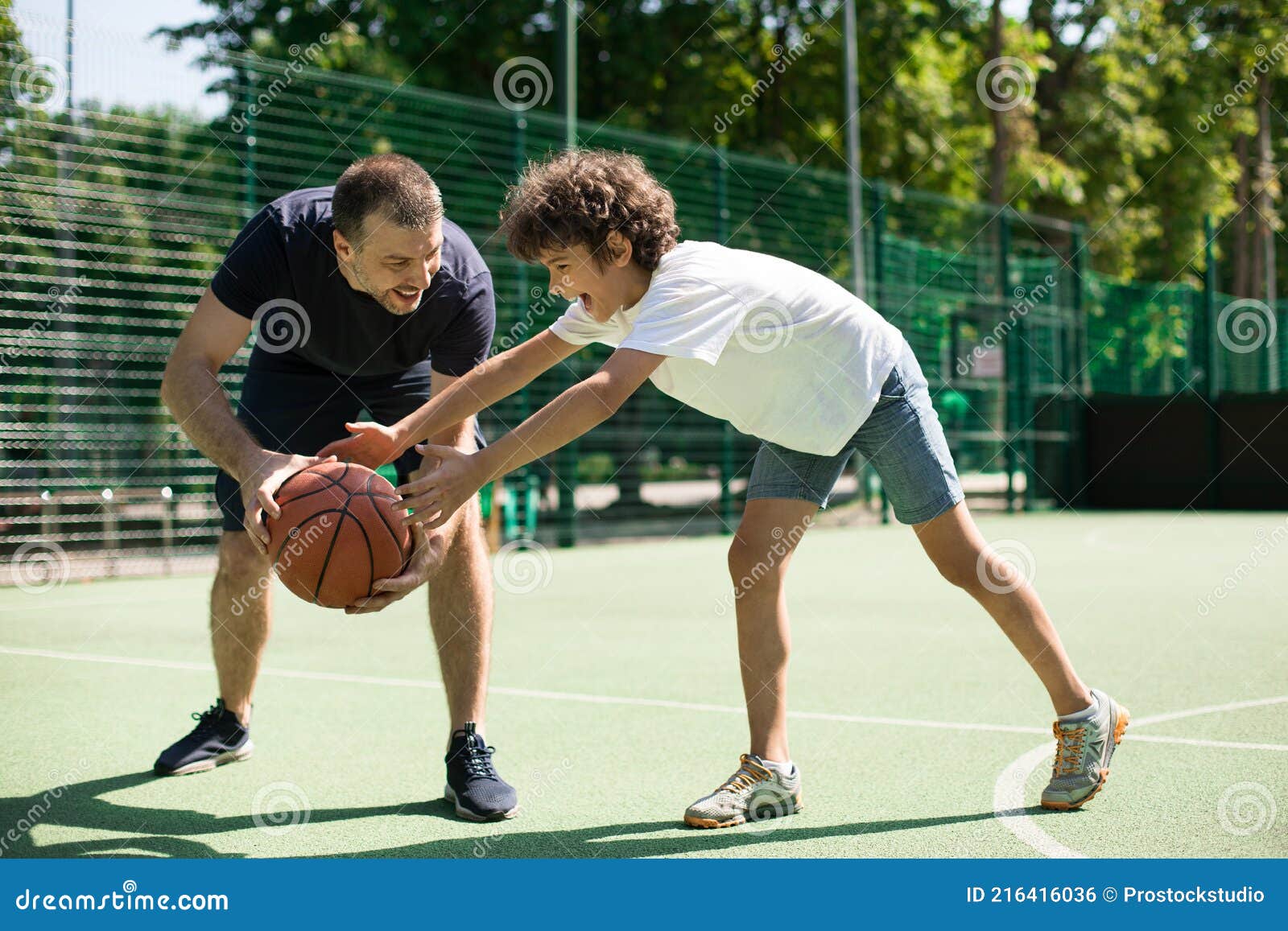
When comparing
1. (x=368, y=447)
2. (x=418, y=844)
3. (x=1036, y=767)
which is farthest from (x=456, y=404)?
(x=1036, y=767)

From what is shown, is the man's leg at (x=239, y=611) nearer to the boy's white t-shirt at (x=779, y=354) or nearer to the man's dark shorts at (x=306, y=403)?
the man's dark shorts at (x=306, y=403)

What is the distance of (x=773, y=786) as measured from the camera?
3502 mm

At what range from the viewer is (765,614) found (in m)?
3.59

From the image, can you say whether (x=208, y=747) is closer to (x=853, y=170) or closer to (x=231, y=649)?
(x=231, y=649)

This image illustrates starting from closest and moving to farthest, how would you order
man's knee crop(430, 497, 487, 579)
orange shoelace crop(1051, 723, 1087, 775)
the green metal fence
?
orange shoelace crop(1051, 723, 1087, 775) < man's knee crop(430, 497, 487, 579) < the green metal fence

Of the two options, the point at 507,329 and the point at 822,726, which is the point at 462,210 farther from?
the point at 822,726

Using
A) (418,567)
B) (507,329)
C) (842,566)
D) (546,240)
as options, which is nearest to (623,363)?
(546,240)

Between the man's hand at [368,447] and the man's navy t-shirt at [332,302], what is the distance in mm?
514

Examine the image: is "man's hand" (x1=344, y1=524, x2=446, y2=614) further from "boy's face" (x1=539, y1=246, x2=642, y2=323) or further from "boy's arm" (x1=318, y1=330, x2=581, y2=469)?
"boy's face" (x1=539, y1=246, x2=642, y2=323)

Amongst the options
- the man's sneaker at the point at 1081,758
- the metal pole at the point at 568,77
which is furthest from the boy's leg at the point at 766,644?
the metal pole at the point at 568,77

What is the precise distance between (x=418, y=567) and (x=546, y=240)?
0.88 meters

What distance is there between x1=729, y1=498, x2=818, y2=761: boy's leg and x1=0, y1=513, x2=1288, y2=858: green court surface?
26cm

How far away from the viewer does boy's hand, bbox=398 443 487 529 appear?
2.87 metres

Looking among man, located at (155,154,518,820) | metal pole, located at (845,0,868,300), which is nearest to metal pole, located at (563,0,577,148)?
metal pole, located at (845,0,868,300)
